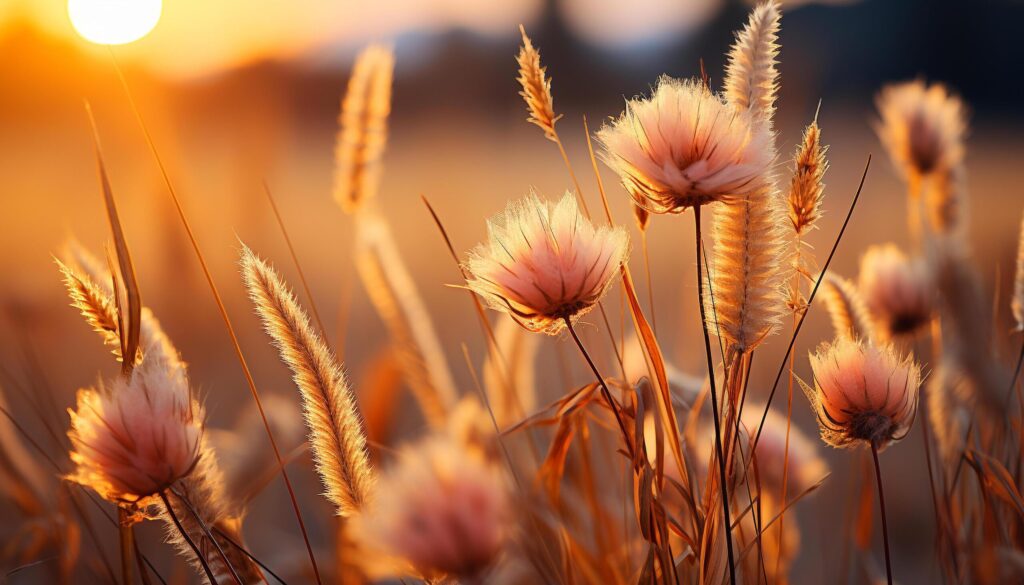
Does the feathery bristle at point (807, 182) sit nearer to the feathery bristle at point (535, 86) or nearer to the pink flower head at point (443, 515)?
the feathery bristle at point (535, 86)

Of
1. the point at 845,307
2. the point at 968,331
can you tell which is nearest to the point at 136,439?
the point at 845,307

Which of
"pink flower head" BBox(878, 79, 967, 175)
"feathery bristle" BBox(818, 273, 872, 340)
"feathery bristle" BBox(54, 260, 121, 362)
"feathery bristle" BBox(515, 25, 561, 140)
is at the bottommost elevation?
"feathery bristle" BBox(818, 273, 872, 340)

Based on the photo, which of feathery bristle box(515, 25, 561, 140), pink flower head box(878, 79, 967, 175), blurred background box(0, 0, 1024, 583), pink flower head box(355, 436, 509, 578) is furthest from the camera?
blurred background box(0, 0, 1024, 583)

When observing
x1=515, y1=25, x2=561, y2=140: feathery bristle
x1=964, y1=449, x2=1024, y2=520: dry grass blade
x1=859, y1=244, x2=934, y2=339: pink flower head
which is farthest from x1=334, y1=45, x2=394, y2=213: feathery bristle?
x1=964, y1=449, x2=1024, y2=520: dry grass blade

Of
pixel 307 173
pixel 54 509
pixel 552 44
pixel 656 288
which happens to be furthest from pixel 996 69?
pixel 54 509

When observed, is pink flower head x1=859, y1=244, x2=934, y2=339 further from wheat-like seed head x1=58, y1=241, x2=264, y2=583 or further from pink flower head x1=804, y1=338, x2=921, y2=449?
wheat-like seed head x1=58, y1=241, x2=264, y2=583

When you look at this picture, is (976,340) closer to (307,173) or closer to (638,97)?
(638,97)
